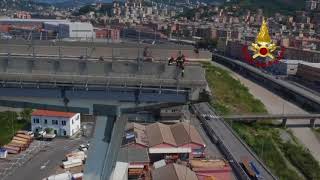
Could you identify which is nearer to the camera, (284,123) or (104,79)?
(104,79)

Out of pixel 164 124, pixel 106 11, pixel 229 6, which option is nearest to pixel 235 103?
pixel 164 124

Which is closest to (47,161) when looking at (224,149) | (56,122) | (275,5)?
(56,122)

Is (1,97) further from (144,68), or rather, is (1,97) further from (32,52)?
(144,68)

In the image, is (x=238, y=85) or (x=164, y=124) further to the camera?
(x=238, y=85)

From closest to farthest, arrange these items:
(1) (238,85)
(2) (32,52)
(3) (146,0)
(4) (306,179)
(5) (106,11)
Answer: (2) (32,52), (4) (306,179), (1) (238,85), (5) (106,11), (3) (146,0)

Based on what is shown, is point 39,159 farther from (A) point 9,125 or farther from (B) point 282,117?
(B) point 282,117

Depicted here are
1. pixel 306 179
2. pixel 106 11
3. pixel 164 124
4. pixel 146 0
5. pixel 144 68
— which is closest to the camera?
pixel 144 68

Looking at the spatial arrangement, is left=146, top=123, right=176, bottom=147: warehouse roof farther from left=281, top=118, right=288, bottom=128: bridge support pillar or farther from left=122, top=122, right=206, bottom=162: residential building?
left=281, top=118, right=288, bottom=128: bridge support pillar

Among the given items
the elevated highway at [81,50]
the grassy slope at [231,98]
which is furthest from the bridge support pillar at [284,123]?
the elevated highway at [81,50]
